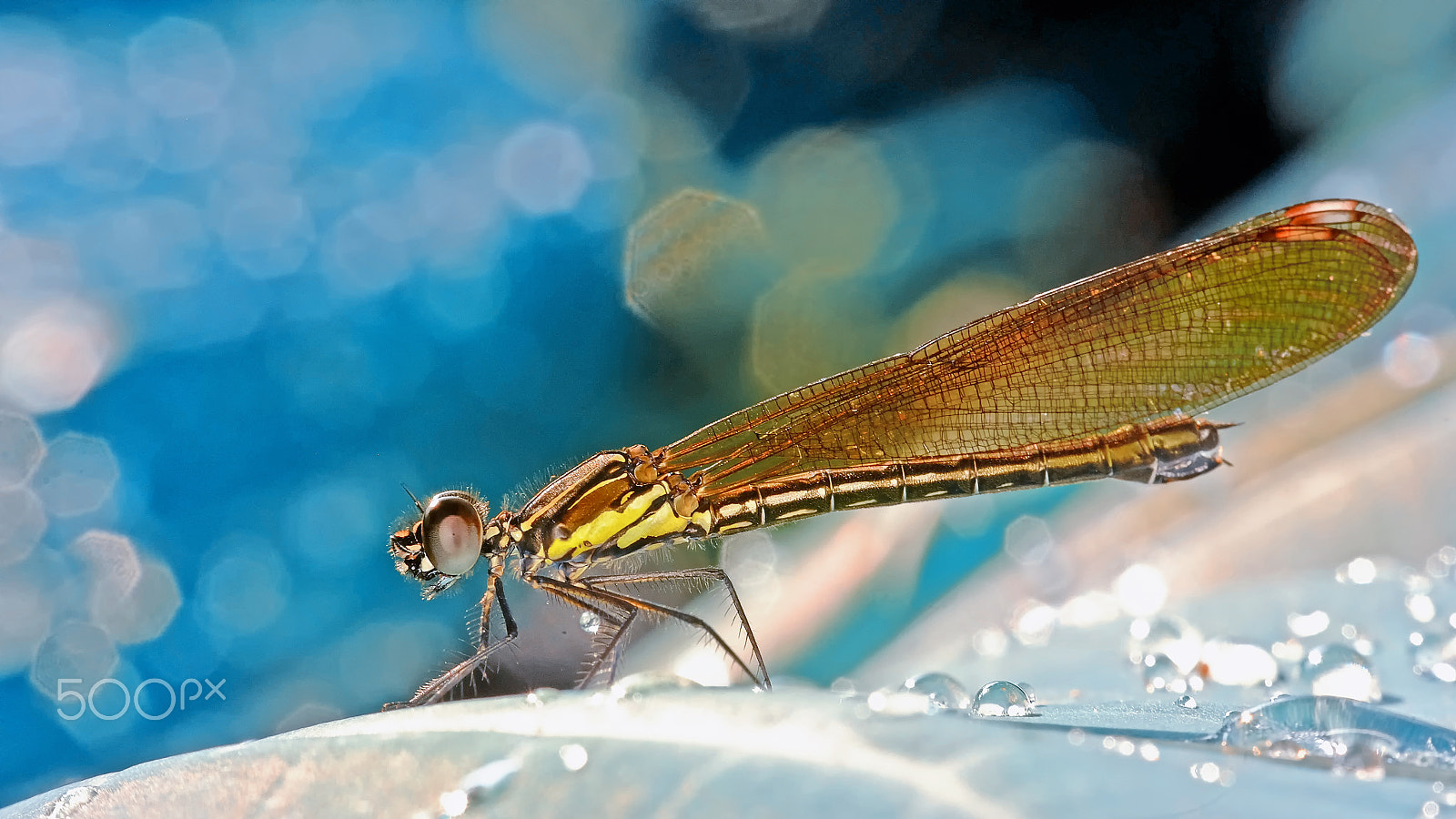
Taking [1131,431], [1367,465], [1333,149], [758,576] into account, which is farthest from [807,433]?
[1333,149]

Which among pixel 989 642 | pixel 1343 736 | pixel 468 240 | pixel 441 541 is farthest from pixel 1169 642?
pixel 468 240

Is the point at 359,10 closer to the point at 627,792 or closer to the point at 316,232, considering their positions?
the point at 316,232

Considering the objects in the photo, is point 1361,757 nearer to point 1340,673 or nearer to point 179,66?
point 1340,673

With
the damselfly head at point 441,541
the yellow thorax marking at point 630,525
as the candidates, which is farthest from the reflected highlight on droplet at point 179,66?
the yellow thorax marking at point 630,525

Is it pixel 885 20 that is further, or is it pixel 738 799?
pixel 885 20

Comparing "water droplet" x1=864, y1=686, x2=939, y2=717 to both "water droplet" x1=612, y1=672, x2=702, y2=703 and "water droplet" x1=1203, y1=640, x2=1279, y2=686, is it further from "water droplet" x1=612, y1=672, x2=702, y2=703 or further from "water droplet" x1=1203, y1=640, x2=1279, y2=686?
"water droplet" x1=1203, y1=640, x2=1279, y2=686

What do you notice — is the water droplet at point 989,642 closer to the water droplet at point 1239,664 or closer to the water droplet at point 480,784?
the water droplet at point 1239,664
